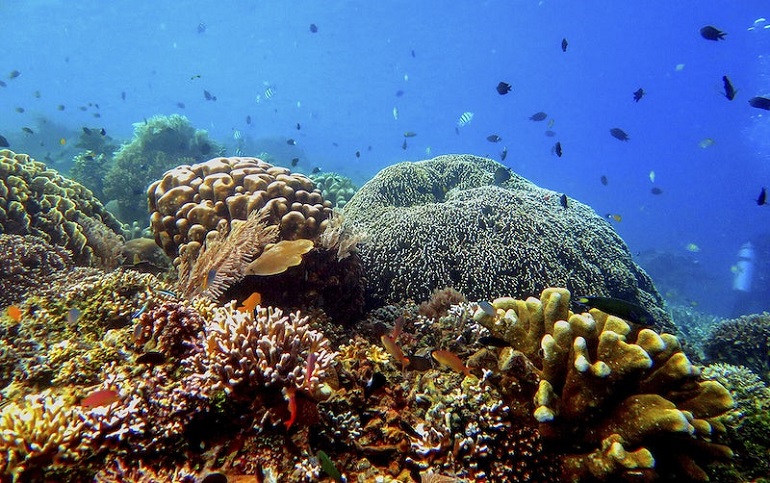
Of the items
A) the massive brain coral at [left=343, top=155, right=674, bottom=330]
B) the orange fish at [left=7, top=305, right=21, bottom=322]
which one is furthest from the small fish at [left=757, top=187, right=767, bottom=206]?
the orange fish at [left=7, top=305, right=21, bottom=322]

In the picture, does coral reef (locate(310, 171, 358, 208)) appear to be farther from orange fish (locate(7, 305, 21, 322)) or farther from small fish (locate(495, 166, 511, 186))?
orange fish (locate(7, 305, 21, 322))

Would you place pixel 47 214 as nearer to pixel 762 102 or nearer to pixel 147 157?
pixel 147 157

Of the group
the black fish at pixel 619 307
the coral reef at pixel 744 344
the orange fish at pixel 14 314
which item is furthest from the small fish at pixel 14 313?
the coral reef at pixel 744 344

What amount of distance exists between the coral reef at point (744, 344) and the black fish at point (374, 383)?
10.2 meters

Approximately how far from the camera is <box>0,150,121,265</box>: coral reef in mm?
6012

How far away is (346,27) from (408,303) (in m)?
92.1

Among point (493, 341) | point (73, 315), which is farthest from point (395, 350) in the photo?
point (73, 315)

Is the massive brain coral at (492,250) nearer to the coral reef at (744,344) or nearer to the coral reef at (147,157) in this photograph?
the coral reef at (744,344)

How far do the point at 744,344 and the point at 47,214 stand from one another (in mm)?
15179

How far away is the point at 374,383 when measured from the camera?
2.96 meters

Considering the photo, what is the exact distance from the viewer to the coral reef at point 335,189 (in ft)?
40.9

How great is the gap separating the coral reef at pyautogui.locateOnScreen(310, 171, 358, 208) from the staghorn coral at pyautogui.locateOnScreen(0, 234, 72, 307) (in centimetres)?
753

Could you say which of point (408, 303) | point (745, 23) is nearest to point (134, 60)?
point (408, 303)

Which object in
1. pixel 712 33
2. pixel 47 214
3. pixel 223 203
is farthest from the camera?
pixel 712 33
